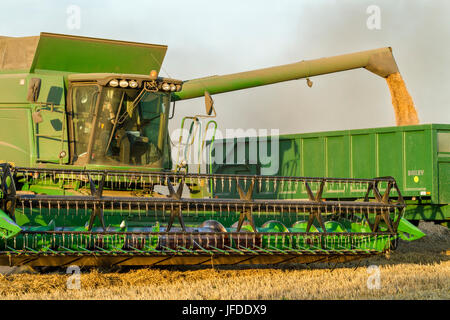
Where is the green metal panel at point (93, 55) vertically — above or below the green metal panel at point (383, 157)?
above

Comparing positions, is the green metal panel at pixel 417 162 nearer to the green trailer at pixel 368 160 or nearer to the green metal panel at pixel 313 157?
the green trailer at pixel 368 160

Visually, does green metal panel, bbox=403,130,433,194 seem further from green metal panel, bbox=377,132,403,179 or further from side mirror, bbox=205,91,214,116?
side mirror, bbox=205,91,214,116

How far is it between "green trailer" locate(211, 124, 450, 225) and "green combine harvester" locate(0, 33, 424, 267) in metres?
2.15

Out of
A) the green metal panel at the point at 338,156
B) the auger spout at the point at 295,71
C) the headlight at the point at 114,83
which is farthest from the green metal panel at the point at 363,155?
the headlight at the point at 114,83

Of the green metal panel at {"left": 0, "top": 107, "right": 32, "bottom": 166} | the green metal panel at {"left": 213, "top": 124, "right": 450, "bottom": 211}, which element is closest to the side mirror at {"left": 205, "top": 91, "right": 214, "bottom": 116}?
the green metal panel at {"left": 0, "top": 107, "right": 32, "bottom": 166}

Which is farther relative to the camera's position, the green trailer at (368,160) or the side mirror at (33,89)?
the green trailer at (368,160)

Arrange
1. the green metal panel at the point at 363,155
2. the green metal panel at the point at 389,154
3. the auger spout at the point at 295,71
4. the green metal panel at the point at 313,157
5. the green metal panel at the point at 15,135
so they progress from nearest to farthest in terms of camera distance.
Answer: the green metal panel at the point at 15,135, the auger spout at the point at 295,71, the green metal panel at the point at 389,154, the green metal panel at the point at 363,155, the green metal panel at the point at 313,157

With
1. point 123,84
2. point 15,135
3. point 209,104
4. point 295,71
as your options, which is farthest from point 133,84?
point 295,71

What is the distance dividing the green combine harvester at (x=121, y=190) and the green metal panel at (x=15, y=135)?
13mm

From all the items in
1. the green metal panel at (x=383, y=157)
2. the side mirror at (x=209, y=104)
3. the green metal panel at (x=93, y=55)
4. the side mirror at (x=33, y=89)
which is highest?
the green metal panel at (x=93, y=55)

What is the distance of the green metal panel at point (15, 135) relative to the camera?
624cm

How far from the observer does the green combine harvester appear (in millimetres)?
4703

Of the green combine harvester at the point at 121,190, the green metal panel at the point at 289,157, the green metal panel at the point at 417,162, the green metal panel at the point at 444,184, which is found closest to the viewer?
the green combine harvester at the point at 121,190
